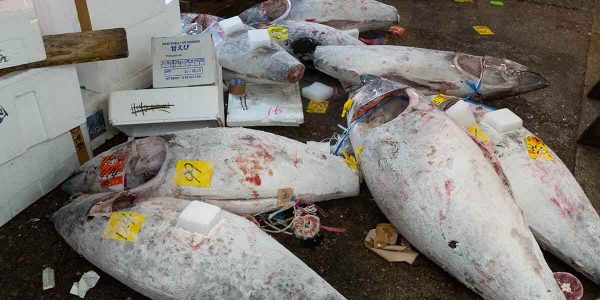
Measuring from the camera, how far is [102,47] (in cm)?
247

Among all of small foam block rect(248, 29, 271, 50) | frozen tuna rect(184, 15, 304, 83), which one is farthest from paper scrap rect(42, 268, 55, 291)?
small foam block rect(248, 29, 271, 50)

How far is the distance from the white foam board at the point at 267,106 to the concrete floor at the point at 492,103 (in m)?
0.10

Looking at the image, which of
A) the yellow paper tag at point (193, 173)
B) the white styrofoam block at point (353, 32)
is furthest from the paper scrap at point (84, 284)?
the white styrofoam block at point (353, 32)

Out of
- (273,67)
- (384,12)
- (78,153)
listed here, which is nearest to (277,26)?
(273,67)

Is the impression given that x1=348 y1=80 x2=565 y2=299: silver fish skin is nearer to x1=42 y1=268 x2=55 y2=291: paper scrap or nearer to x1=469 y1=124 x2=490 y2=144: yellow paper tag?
x1=469 y1=124 x2=490 y2=144: yellow paper tag

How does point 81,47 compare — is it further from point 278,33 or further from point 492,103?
point 492,103

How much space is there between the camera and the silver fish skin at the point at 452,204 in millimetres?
1931

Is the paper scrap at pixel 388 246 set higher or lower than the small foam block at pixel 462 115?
lower

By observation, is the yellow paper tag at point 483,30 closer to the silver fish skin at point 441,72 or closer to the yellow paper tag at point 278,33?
the silver fish skin at point 441,72

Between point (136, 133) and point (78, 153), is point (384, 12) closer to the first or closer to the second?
point (136, 133)

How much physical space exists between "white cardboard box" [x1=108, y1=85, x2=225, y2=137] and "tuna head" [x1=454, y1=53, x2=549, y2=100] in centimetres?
164

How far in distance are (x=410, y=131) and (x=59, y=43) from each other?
5.45 feet

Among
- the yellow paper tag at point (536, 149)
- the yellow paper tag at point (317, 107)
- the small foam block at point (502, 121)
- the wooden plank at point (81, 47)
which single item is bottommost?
the yellow paper tag at point (317, 107)

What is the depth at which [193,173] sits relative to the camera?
2.23 m
